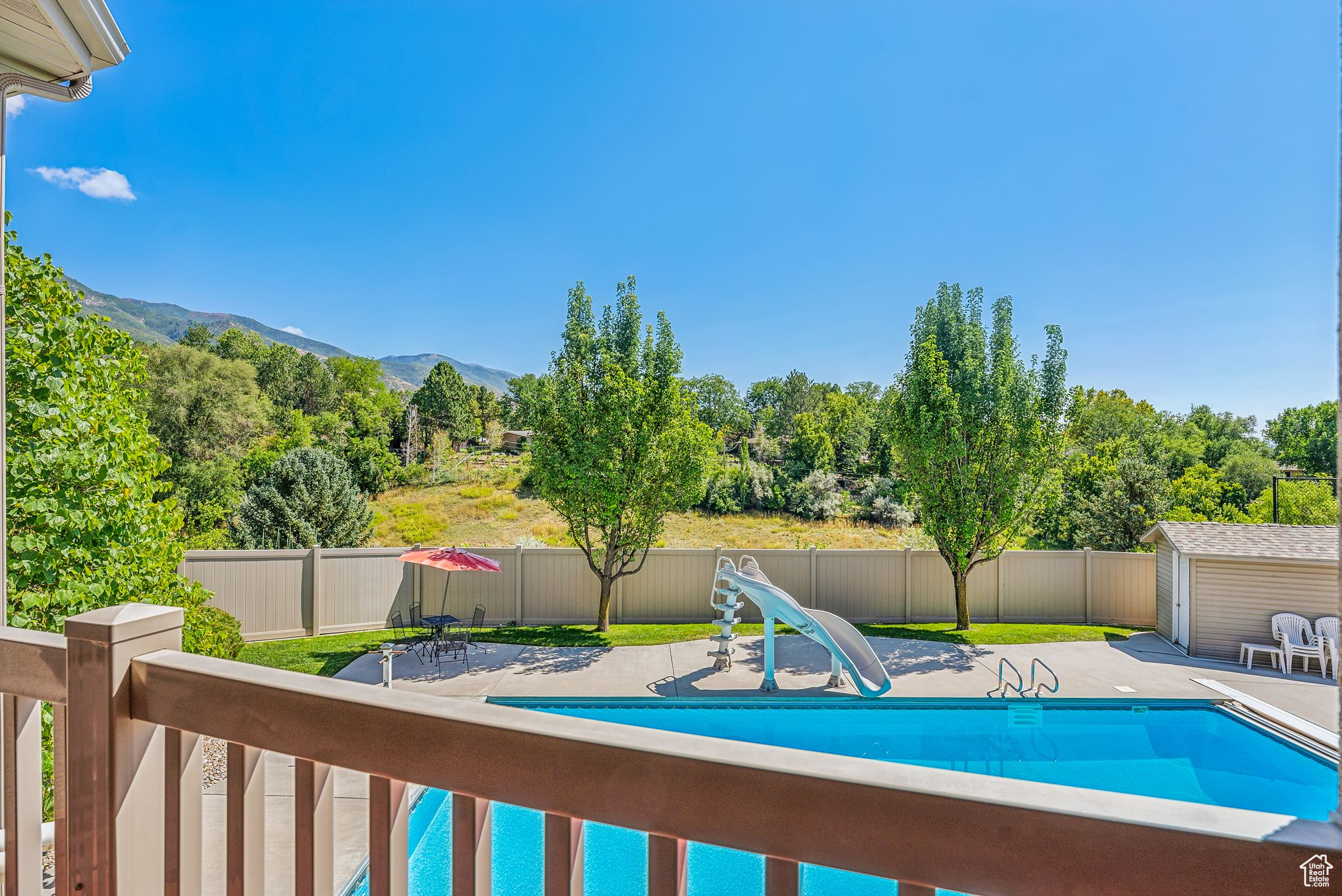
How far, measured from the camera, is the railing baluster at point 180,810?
118 centimetres

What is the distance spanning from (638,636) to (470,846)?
1035 cm

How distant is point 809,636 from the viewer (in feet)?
29.4

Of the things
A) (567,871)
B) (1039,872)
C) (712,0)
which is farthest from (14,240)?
(712,0)

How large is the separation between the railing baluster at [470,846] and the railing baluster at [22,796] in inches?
39.4

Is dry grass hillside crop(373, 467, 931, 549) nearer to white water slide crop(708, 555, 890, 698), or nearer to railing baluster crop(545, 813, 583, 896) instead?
white water slide crop(708, 555, 890, 698)

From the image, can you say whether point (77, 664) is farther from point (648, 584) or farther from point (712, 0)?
point (648, 584)

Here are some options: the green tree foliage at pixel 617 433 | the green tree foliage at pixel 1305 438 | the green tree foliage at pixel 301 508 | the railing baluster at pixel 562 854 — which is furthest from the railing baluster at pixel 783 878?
the green tree foliage at pixel 1305 438

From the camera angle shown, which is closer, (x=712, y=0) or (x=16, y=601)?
(x=16, y=601)

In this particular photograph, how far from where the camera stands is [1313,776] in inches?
255

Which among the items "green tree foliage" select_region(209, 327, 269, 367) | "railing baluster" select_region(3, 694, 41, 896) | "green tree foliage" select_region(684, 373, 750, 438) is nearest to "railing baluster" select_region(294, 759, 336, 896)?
"railing baluster" select_region(3, 694, 41, 896)

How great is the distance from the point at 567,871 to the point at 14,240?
188 inches

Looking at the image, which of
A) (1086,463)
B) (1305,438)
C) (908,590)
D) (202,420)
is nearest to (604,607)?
(908,590)

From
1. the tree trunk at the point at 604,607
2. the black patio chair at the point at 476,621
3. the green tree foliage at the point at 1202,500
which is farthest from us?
the green tree foliage at the point at 1202,500

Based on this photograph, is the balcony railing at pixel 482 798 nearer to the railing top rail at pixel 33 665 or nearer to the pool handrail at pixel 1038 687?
the railing top rail at pixel 33 665
